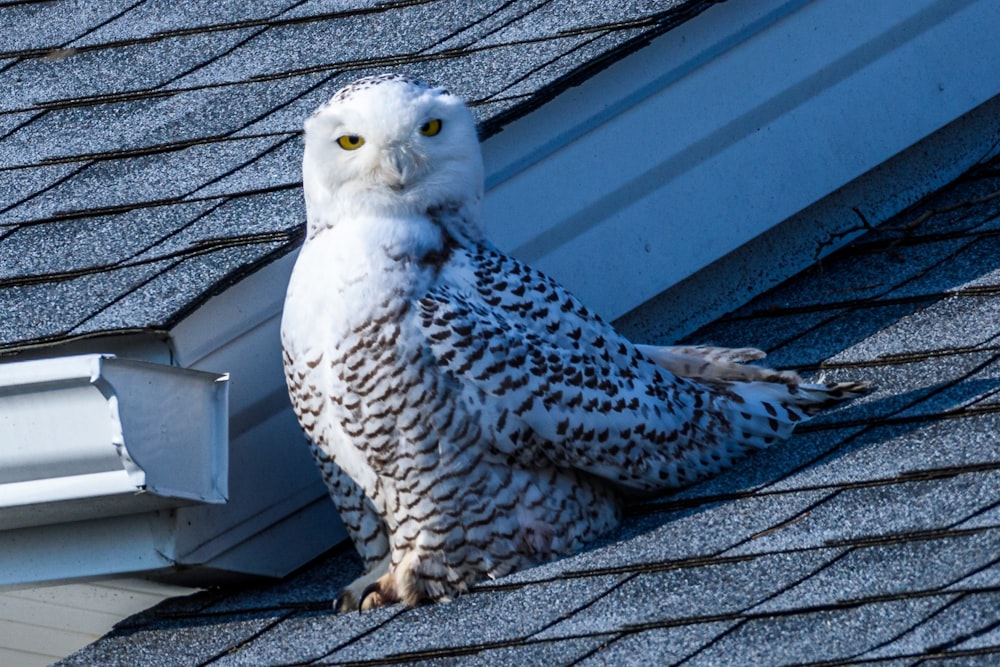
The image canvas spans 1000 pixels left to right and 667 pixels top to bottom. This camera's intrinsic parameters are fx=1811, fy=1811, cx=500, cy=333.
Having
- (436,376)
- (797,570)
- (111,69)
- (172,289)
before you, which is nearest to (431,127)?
(436,376)

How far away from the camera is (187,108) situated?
403cm

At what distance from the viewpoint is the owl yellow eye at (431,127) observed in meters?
3.30

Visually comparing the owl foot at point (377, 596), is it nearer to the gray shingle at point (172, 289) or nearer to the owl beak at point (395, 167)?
the gray shingle at point (172, 289)

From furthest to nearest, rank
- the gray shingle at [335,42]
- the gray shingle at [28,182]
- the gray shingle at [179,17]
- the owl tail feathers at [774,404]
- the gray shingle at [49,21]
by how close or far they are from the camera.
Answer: the gray shingle at [49,21] < the gray shingle at [179,17] < the gray shingle at [335,42] < the gray shingle at [28,182] < the owl tail feathers at [774,404]

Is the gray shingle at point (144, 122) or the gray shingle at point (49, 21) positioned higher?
the gray shingle at point (49, 21)

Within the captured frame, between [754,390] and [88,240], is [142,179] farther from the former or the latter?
[754,390]

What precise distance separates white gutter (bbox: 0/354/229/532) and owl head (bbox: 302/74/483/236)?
42 cm

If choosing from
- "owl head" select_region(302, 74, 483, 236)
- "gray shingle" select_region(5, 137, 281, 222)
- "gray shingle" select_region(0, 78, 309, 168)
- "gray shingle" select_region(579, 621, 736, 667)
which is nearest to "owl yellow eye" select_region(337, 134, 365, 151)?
"owl head" select_region(302, 74, 483, 236)

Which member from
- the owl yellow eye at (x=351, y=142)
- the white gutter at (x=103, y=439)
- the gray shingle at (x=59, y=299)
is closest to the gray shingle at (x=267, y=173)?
the gray shingle at (x=59, y=299)

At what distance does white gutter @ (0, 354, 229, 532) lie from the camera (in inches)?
125

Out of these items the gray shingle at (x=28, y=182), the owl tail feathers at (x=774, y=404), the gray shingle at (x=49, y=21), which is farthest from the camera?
the gray shingle at (x=49, y=21)

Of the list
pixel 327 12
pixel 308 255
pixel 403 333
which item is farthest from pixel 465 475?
pixel 327 12

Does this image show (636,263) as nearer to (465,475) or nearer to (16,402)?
(465,475)

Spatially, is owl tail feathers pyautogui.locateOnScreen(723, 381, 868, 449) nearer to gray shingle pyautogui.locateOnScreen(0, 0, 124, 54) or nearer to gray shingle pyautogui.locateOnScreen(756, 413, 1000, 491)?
gray shingle pyautogui.locateOnScreen(756, 413, 1000, 491)
